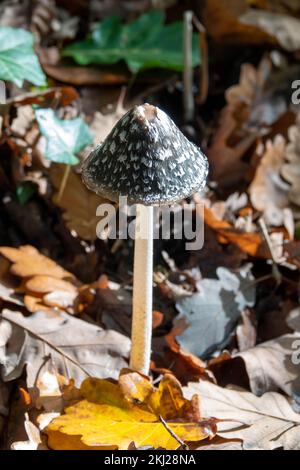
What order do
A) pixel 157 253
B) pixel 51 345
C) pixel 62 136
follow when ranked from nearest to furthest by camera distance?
1. pixel 51 345
2. pixel 62 136
3. pixel 157 253

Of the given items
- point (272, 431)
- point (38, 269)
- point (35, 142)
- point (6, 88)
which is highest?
point (6, 88)

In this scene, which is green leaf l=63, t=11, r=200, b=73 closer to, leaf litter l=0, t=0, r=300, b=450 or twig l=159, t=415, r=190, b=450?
leaf litter l=0, t=0, r=300, b=450

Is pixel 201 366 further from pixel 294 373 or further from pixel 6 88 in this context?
pixel 6 88

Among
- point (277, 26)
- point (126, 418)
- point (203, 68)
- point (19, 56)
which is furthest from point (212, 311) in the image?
point (277, 26)

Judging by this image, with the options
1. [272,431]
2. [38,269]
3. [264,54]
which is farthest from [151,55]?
[272,431]

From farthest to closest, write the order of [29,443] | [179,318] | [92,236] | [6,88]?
1. [6,88]
2. [92,236]
3. [179,318]
4. [29,443]

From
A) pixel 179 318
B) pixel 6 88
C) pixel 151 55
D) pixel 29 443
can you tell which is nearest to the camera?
pixel 29 443

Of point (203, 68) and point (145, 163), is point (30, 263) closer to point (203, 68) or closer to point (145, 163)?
point (145, 163)
